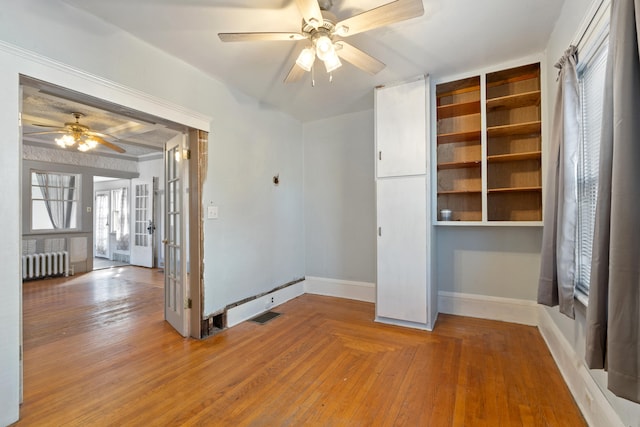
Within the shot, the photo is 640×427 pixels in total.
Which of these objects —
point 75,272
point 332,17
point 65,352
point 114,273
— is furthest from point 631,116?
point 75,272

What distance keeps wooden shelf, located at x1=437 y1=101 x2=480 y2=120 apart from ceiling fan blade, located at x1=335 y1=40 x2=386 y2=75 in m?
1.32

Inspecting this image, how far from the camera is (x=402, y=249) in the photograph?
3.03 meters

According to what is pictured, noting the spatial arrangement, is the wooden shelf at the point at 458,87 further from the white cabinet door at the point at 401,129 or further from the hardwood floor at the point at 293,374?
the hardwood floor at the point at 293,374

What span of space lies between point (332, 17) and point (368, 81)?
4.39 ft

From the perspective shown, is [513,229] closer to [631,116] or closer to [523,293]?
[523,293]

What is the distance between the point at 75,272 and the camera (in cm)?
589

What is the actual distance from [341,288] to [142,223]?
5457 mm

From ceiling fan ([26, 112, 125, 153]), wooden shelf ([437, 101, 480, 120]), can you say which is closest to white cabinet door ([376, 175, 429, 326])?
wooden shelf ([437, 101, 480, 120])

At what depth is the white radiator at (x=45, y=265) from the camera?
518cm

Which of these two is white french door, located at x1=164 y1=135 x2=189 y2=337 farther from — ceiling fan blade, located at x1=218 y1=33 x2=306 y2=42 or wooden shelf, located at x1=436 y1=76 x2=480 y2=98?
wooden shelf, located at x1=436 y1=76 x2=480 y2=98

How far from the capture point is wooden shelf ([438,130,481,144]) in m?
3.02

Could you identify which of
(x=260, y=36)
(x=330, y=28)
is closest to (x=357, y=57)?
(x=330, y=28)

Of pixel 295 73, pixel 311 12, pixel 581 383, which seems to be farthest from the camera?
pixel 295 73

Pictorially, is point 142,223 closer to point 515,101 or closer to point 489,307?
point 489,307
